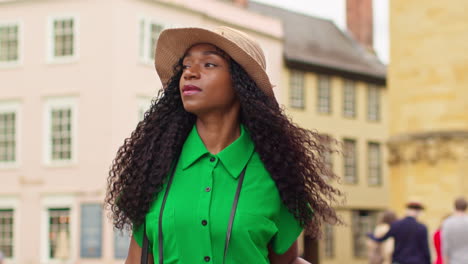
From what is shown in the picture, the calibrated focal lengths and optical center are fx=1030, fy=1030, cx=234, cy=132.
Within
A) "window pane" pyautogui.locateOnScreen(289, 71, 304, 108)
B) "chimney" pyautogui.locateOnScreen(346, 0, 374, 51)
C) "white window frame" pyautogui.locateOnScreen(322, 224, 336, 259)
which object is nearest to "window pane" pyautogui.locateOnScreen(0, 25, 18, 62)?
"window pane" pyautogui.locateOnScreen(289, 71, 304, 108)

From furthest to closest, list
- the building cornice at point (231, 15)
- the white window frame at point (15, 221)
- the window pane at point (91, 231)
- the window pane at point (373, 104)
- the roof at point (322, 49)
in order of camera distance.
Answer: the window pane at point (373, 104)
the roof at point (322, 49)
the building cornice at point (231, 15)
the white window frame at point (15, 221)
the window pane at point (91, 231)

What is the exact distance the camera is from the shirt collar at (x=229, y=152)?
3064 millimetres

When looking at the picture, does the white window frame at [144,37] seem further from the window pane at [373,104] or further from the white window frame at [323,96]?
the window pane at [373,104]

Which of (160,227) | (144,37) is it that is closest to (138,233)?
(160,227)

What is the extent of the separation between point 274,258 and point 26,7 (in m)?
28.0

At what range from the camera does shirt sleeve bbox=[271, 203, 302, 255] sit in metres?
3.07

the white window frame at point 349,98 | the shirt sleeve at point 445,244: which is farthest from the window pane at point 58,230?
the shirt sleeve at point 445,244

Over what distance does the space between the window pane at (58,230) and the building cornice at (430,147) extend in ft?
35.7

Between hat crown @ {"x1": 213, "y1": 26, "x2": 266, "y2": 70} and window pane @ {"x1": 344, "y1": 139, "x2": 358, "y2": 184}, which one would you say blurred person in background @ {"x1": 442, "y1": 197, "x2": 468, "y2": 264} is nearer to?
hat crown @ {"x1": 213, "y1": 26, "x2": 266, "y2": 70}

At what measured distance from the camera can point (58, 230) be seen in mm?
29125

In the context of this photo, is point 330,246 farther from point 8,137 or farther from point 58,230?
point 8,137

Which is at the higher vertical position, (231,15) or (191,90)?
(231,15)

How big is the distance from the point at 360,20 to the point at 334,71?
7.76 m

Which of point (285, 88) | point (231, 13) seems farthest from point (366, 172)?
point (231, 13)
